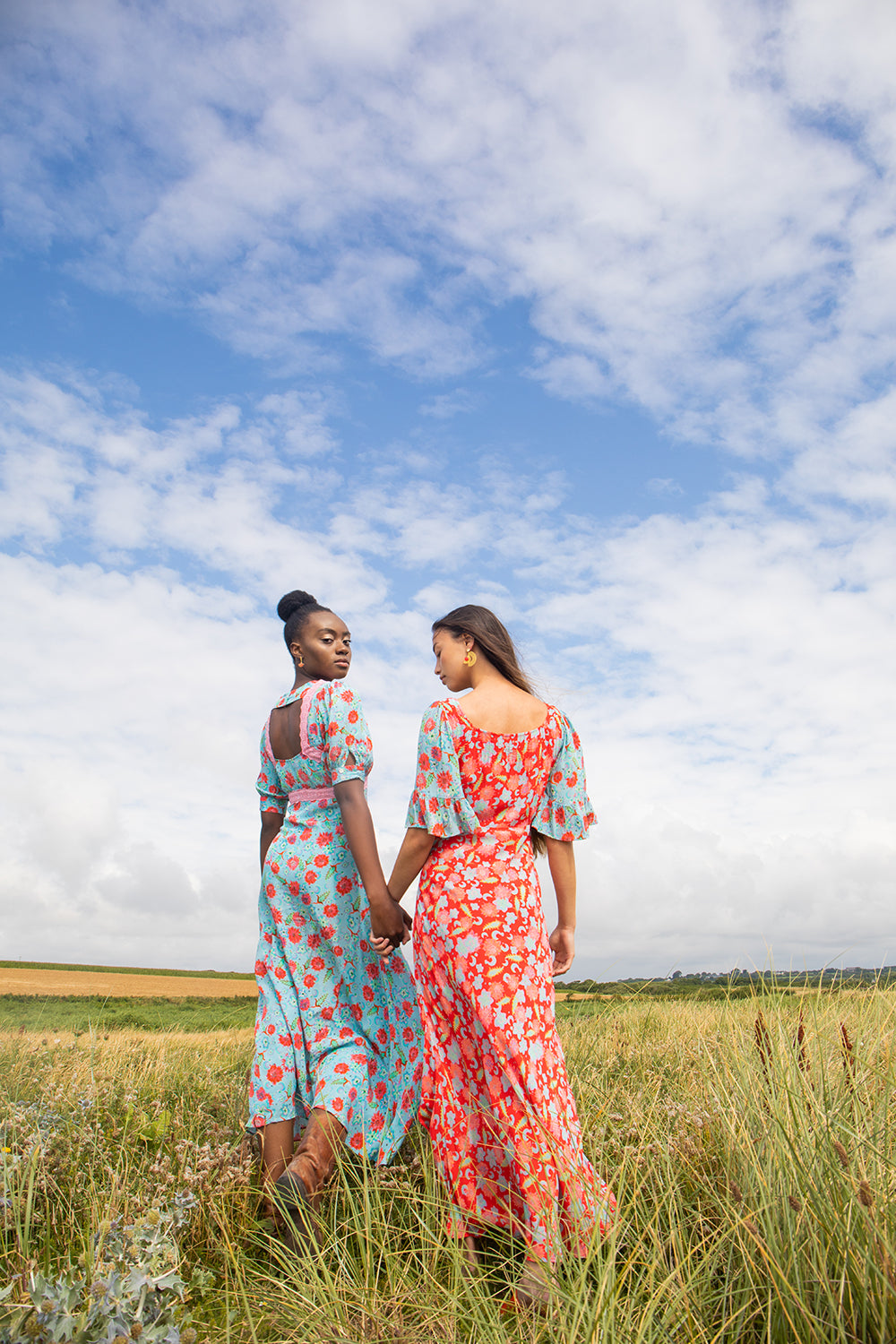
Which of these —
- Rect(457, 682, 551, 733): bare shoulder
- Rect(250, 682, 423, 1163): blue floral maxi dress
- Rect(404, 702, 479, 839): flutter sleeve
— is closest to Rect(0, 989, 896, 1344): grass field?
Rect(250, 682, 423, 1163): blue floral maxi dress

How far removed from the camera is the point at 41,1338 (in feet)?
6.82

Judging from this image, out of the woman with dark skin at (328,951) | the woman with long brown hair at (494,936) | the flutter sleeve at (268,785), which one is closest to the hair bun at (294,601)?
the woman with dark skin at (328,951)

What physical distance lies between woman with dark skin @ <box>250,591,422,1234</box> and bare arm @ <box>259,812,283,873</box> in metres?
0.11

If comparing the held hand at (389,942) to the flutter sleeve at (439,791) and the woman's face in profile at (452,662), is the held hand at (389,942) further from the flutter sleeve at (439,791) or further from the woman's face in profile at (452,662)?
the woman's face in profile at (452,662)

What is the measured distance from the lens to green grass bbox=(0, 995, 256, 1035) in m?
6.43

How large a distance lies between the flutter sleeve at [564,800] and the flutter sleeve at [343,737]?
85 centimetres

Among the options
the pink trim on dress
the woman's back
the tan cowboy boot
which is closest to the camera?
the tan cowboy boot

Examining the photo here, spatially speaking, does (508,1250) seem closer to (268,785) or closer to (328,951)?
(328,951)

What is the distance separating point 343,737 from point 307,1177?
1.78 metres

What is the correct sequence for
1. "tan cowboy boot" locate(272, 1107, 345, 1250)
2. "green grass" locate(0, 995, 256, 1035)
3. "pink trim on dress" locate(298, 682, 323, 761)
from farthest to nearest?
"green grass" locate(0, 995, 256, 1035), "pink trim on dress" locate(298, 682, 323, 761), "tan cowboy boot" locate(272, 1107, 345, 1250)

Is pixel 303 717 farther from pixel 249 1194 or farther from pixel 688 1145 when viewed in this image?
pixel 688 1145

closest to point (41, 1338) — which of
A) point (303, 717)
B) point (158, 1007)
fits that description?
point (303, 717)

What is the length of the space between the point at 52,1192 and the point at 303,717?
2.30m

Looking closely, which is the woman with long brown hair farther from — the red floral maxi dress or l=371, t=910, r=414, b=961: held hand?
l=371, t=910, r=414, b=961: held hand
